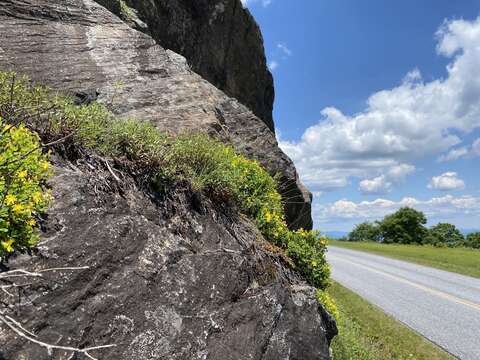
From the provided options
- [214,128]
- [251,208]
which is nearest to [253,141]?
[214,128]

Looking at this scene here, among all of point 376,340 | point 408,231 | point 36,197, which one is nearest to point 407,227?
point 408,231

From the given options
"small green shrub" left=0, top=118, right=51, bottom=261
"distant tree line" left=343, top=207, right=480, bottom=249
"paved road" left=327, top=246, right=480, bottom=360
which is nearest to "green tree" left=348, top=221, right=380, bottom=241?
"distant tree line" left=343, top=207, right=480, bottom=249

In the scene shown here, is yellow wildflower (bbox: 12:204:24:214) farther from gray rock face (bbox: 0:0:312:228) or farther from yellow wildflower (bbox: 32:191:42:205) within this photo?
gray rock face (bbox: 0:0:312:228)

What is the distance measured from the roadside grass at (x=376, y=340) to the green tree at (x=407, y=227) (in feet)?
Result: 293

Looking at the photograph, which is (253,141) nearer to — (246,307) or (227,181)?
(227,181)

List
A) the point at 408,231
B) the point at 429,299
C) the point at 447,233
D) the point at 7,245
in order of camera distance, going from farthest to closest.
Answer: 1. the point at 447,233
2. the point at 408,231
3. the point at 429,299
4. the point at 7,245

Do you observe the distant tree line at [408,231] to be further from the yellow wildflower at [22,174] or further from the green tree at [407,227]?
the yellow wildflower at [22,174]

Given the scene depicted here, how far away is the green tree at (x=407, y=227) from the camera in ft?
321

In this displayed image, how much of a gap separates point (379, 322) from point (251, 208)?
756 cm

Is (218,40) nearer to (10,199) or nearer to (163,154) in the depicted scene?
(163,154)

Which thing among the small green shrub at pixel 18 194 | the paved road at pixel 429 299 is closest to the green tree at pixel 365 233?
the paved road at pixel 429 299

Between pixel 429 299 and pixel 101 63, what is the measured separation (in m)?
14.0

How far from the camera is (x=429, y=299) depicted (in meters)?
15.8

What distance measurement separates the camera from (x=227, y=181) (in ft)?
20.8
